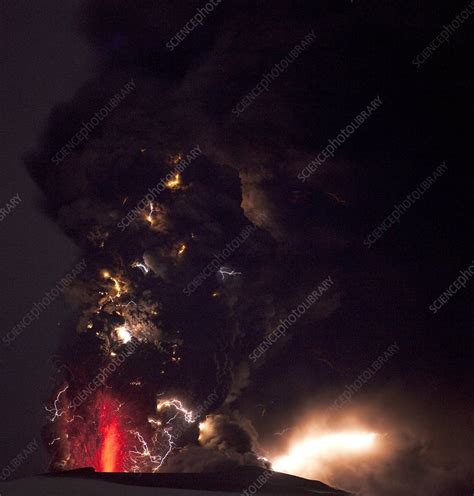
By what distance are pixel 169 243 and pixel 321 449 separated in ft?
37.2

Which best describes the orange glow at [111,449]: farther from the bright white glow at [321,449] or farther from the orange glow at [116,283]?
the bright white glow at [321,449]

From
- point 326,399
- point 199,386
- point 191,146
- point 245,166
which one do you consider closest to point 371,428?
point 326,399

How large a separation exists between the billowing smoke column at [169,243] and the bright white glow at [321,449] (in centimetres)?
245

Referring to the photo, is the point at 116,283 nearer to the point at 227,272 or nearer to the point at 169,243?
the point at 169,243

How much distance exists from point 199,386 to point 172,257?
18.7 feet

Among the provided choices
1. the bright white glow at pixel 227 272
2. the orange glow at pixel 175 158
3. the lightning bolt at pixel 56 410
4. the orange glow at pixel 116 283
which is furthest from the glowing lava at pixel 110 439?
the orange glow at pixel 175 158

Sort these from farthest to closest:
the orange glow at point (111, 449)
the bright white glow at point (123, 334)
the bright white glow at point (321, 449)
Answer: the bright white glow at point (123, 334), the bright white glow at point (321, 449), the orange glow at point (111, 449)

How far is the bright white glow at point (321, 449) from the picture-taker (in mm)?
18281

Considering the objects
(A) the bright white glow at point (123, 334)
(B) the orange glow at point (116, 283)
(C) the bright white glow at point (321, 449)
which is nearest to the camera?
(C) the bright white glow at point (321, 449)

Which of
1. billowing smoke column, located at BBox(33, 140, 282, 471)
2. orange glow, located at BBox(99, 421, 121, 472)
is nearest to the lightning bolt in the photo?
billowing smoke column, located at BBox(33, 140, 282, 471)

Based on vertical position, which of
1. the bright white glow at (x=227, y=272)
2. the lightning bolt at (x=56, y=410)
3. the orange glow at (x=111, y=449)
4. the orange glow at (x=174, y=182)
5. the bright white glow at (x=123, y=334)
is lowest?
the lightning bolt at (x=56, y=410)

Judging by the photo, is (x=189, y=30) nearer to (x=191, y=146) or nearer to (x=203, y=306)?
(x=191, y=146)

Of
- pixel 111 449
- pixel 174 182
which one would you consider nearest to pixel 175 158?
pixel 174 182

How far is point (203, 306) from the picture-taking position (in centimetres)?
1952
